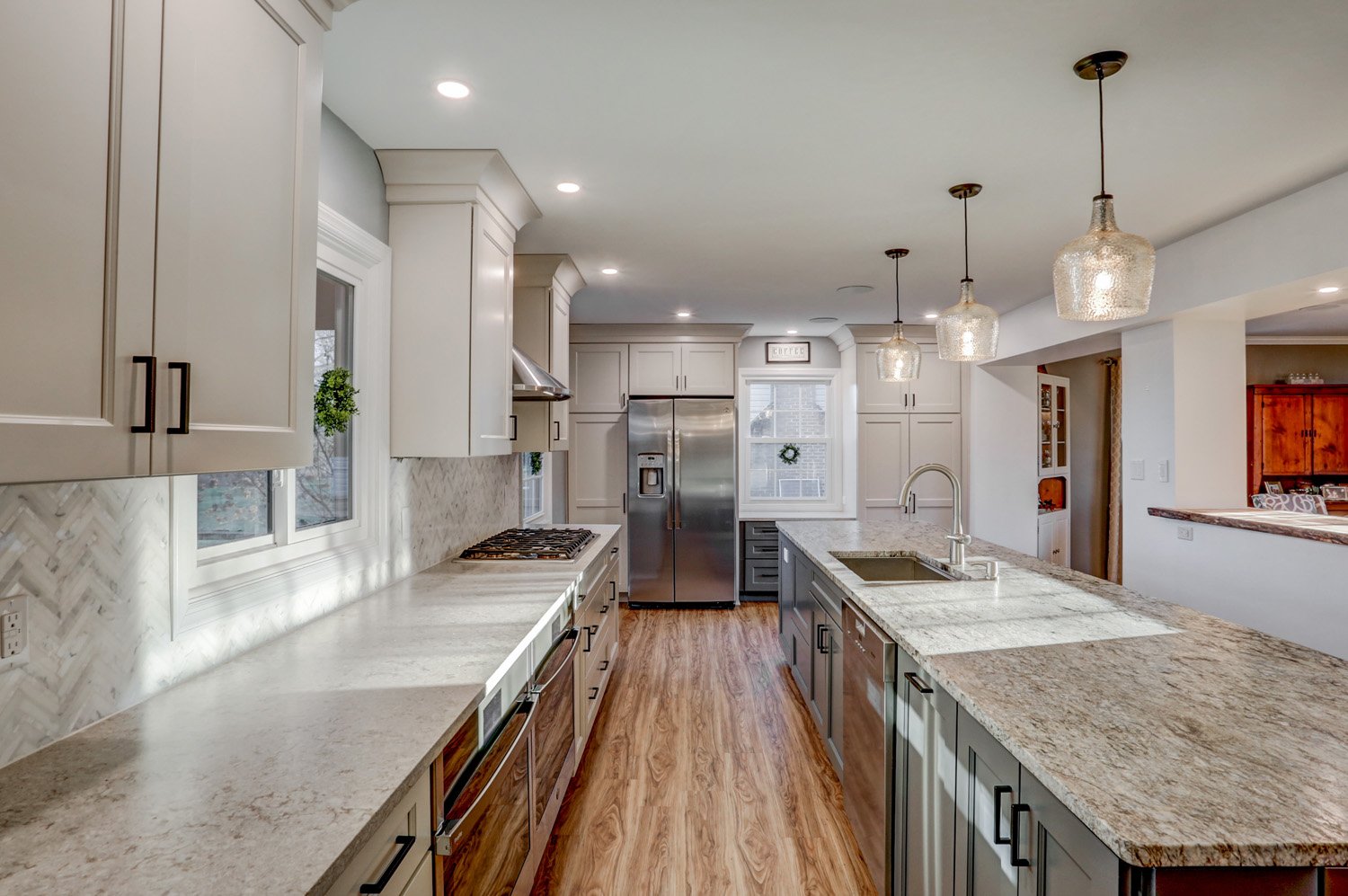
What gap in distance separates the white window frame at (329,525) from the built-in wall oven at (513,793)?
2.34 feet

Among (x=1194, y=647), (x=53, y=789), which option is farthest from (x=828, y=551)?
(x=53, y=789)

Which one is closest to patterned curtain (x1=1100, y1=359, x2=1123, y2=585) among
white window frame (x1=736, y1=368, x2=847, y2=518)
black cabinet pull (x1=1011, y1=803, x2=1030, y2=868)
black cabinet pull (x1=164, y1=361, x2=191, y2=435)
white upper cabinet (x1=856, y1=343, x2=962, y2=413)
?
white upper cabinet (x1=856, y1=343, x2=962, y2=413)

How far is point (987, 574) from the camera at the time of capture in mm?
2490

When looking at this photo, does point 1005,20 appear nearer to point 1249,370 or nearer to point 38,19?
point 38,19

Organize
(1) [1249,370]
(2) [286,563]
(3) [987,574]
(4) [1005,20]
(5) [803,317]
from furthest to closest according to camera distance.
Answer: (1) [1249,370] < (5) [803,317] < (3) [987,574] < (2) [286,563] < (4) [1005,20]

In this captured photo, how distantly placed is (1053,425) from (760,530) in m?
2.91

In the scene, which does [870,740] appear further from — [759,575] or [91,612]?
[759,575]

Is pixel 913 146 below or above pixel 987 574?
above

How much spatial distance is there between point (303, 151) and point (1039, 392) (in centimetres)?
622

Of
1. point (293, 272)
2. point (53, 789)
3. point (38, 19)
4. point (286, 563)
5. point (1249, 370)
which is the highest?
point (1249, 370)

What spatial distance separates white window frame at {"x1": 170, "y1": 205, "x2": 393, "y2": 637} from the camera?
148cm

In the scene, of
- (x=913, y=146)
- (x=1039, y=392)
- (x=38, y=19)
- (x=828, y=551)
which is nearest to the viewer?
(x=38, y=19)

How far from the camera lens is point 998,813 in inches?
49.0

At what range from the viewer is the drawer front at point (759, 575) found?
6066 millimetres
